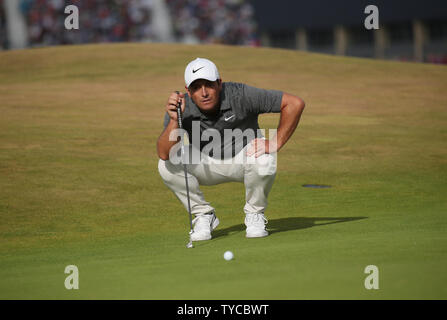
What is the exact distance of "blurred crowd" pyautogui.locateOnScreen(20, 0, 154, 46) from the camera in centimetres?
3862

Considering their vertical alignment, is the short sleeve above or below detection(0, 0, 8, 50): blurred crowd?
below

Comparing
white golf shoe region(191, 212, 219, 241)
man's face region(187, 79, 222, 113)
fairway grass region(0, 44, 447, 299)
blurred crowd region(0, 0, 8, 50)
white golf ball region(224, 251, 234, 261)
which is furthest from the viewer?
blurred crowd region(0, 0, 8, 50)

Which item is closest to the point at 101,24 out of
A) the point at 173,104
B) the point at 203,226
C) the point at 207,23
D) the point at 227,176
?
the point at 207,23

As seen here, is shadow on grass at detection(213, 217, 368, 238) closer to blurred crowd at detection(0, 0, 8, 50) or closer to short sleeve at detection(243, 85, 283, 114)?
short sleeve at detection(243, 85, 283, 114)

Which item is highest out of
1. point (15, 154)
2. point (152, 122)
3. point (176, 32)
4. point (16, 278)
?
point (176, 32)

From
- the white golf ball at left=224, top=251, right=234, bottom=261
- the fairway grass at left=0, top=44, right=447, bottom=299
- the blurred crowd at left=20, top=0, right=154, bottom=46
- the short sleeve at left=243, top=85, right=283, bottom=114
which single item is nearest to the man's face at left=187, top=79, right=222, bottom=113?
the short sleeve at left=243, top=85, right=283, bottom=114

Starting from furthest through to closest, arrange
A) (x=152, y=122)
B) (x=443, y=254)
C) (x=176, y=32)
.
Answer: (x=176, y=32) → (x=152, y=122) → (x=443, y=254)

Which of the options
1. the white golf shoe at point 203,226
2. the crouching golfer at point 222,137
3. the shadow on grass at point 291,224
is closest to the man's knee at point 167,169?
the crouching golfer at point 222,137

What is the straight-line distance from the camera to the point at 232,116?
25.4 ft

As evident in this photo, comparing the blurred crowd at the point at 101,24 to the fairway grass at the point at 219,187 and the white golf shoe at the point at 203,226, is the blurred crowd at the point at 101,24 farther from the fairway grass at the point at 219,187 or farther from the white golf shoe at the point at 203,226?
the white golf shoe at the point at 203,226
